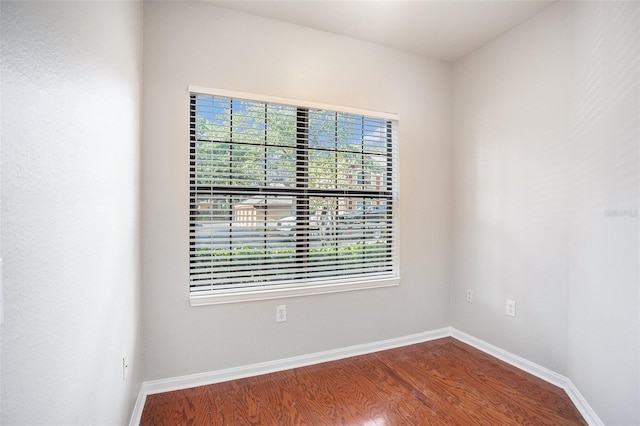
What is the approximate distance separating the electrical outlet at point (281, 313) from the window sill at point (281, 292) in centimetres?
9

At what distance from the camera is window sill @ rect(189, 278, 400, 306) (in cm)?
221

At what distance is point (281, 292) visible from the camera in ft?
7.87
